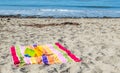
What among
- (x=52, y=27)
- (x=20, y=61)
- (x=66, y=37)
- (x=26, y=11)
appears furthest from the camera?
(x=26, y=11)

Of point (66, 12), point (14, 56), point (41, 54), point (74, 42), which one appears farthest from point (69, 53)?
point (66, 12)

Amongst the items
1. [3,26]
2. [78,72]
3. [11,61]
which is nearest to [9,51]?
[11,61]

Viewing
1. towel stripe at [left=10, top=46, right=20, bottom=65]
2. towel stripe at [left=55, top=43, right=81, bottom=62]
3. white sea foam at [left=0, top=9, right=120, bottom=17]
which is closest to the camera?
towel stripe at [left=10, top=46, right=20, bottom=65]

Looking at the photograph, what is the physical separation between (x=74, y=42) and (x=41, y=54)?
157cm

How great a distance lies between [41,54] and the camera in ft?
23.3

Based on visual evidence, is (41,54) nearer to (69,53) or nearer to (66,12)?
(69,53)

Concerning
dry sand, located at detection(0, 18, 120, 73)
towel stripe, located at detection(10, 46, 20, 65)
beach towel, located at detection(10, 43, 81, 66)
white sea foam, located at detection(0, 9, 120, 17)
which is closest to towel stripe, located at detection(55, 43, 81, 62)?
beach towel, located at detection(10, 43, 81, 66)

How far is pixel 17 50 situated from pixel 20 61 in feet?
3.12

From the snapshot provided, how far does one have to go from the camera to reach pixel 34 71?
5996mm

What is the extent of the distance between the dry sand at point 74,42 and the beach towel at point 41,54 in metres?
0.18

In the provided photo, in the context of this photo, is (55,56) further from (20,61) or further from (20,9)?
(20,9)

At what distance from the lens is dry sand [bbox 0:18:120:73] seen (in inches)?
243

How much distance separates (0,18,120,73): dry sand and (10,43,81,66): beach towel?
182 millimetres

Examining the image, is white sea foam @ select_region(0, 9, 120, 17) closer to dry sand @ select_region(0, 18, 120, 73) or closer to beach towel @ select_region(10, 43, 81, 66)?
dry sand @ select_region(0, 18, 120, 73)
